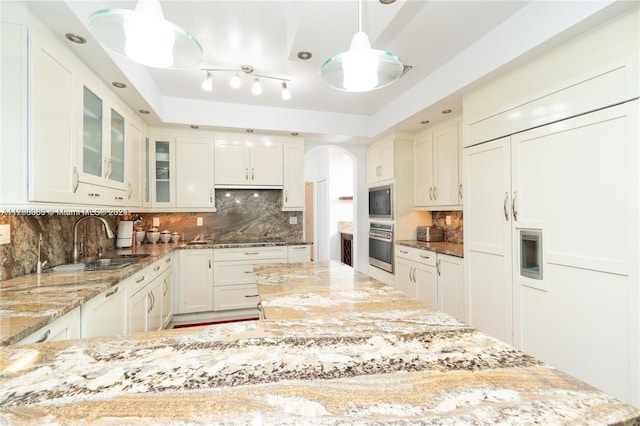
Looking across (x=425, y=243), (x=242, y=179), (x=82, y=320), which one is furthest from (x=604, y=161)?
(x=242, y=179)

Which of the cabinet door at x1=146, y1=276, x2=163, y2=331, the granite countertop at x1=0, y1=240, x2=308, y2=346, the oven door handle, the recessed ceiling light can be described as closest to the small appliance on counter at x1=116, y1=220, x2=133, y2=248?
the cabinet door at x1=146, y1=276, x2=163, y2=331

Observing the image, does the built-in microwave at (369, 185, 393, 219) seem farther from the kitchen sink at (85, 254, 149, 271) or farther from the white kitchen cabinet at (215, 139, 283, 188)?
the kitchen sink at (85, 254, 149, 271)

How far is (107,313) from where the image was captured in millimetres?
1706

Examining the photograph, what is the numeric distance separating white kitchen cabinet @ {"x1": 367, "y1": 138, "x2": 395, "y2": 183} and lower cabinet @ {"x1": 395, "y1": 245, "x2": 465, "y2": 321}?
1.02 metres

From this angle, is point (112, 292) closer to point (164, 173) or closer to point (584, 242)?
point (164, 173)

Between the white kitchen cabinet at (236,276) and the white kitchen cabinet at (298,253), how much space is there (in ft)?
0.53

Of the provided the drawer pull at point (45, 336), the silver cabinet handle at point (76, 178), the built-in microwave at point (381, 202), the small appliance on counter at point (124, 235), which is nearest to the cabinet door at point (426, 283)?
the built-in microwave at point (381, 202)

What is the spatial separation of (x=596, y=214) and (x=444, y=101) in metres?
1.56

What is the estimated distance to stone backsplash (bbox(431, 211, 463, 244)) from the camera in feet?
11.3

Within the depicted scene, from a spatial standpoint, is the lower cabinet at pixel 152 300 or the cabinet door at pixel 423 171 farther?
the cabinet door at pixel 423 171

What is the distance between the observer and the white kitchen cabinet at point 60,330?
3.60 ft

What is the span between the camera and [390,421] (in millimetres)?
503

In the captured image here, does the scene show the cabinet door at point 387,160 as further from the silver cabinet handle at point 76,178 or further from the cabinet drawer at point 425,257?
the silver cabinet handle at point 76,178

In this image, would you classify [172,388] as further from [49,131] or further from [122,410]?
[49,131]
